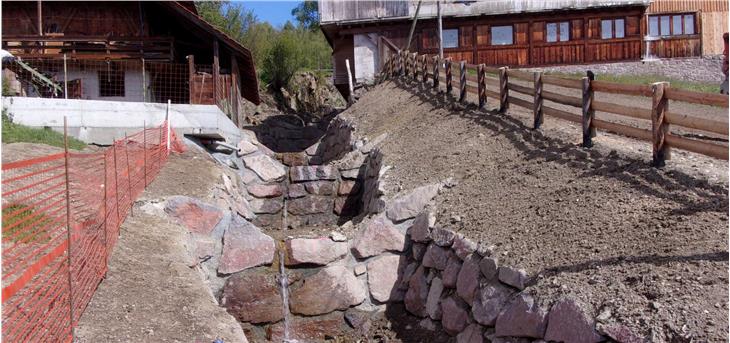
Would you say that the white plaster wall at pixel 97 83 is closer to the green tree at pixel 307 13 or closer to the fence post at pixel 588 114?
the fence post at pixel 588 114

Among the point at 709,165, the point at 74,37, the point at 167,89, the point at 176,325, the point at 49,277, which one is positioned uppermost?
the point at 74,37

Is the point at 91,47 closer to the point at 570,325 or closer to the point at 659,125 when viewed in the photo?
the point at 659,125

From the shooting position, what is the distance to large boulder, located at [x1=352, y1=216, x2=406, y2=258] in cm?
1277

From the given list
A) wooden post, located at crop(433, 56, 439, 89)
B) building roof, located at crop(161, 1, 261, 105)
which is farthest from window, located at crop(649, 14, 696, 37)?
building roof, located at crop(161, 1, 261, 105)

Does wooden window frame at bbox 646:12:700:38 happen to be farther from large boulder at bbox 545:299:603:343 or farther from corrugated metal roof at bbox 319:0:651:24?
large boulder at bbox 545:299:603:343

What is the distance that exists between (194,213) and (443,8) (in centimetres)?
1908

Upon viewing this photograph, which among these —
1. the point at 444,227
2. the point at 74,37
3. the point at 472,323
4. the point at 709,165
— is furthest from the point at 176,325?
the point at 74,37

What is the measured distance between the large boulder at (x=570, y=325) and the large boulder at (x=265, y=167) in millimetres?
12562

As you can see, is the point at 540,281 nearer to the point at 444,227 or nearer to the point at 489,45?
the point at 444,227

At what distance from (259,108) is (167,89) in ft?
58.8

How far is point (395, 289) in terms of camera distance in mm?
12477

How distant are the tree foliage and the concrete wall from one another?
25.4m

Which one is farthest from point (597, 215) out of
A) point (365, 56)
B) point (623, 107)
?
point (365, 56)

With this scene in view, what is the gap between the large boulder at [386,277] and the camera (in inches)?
490
